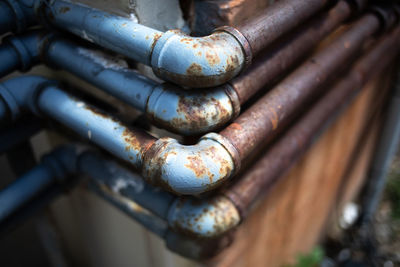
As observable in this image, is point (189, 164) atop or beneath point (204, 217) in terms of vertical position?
atop

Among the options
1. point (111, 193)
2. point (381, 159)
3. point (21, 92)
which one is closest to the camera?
point (21, 92)

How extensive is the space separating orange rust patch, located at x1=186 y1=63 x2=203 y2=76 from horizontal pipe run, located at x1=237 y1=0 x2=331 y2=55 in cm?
17

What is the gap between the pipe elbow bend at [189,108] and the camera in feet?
2.64

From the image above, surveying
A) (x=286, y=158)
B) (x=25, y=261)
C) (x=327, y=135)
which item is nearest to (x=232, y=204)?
(x=286, y=158)

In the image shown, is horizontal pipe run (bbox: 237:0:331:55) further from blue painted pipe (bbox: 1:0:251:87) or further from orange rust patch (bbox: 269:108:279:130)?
orange rust patch (bbox: 269:108:279:130)

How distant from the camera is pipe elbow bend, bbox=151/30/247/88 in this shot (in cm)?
74

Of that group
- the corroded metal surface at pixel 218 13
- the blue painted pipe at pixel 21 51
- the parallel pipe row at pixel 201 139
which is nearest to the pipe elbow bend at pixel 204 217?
the parallel pipe row at pixel 201 139

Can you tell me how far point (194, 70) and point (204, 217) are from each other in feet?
1.47

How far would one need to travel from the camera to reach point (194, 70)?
29.5 inches

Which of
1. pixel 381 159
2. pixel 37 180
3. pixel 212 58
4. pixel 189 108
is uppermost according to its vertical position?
pixel 212 58

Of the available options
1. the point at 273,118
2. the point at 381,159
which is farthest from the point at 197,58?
the point at 381,159

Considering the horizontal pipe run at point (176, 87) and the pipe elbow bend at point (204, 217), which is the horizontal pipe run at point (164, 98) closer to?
the horizontal pipe run at point (176, 87)

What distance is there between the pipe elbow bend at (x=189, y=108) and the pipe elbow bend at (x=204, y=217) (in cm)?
26

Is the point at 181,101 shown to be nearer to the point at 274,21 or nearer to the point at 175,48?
the point at 175,48
